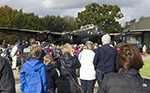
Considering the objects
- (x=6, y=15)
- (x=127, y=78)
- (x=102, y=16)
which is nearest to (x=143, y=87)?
(x=127, y=78)

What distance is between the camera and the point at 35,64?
429cm

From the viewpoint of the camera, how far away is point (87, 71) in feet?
19.8

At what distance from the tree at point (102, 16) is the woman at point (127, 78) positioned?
51706 millimetres

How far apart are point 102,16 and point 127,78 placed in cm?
5284

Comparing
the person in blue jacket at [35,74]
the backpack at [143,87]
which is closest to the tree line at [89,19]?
the person in blue jacket at [35,74]

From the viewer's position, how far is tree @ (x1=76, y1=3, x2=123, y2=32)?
178 ft

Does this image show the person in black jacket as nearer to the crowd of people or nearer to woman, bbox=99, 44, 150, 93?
the crowd of people

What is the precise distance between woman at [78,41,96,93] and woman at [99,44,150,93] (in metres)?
3.62

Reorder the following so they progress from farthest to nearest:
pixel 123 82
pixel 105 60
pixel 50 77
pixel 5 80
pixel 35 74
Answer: pixel 105 60, pixel 50 77, pixel 35 74, pixel 5 80, pixel 123 82

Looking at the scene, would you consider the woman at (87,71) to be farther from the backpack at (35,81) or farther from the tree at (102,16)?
the tree at (102,16)

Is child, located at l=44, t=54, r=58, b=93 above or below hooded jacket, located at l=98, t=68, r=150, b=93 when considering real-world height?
below

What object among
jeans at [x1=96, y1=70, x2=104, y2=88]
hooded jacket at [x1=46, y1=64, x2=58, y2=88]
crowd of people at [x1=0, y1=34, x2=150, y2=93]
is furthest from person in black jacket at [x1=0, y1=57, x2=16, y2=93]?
jeans at [x1=96, y1=70, x2=104, y2=88]

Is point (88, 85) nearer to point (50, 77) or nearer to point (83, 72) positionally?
point (83, 72)

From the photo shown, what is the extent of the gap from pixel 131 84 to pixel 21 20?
191ft
